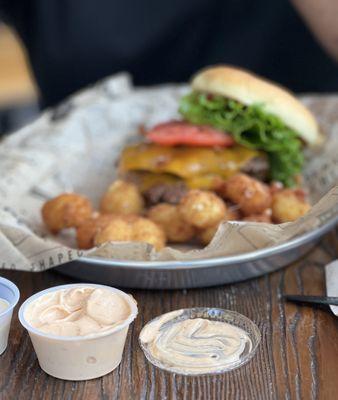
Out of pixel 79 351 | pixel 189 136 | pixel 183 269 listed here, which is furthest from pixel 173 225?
pixel 79 351

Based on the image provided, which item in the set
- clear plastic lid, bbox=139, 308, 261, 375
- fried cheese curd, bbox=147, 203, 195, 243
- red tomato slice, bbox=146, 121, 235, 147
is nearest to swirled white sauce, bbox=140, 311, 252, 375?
clear plastic lid, bbox=139, 308, 261, 375

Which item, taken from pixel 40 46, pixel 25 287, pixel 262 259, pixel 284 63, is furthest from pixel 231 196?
pixel 40 46

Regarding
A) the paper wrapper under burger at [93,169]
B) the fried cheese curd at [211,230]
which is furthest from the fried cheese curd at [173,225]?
the paper wrapper under burger at [93,169]

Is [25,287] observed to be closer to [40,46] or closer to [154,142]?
[154,142]

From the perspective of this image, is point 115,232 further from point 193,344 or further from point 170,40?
point 170,40

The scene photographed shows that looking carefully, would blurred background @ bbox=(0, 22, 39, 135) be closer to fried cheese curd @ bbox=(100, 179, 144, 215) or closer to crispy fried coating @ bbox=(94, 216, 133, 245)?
fried cheese curd @ bbox=(100, 179, 144, 215)

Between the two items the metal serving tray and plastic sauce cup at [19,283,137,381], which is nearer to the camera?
plastic sauce cup at [19,283,137,381]

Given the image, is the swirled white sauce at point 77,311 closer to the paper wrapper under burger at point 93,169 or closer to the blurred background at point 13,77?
the paper wrapper under burger at point 93,169
